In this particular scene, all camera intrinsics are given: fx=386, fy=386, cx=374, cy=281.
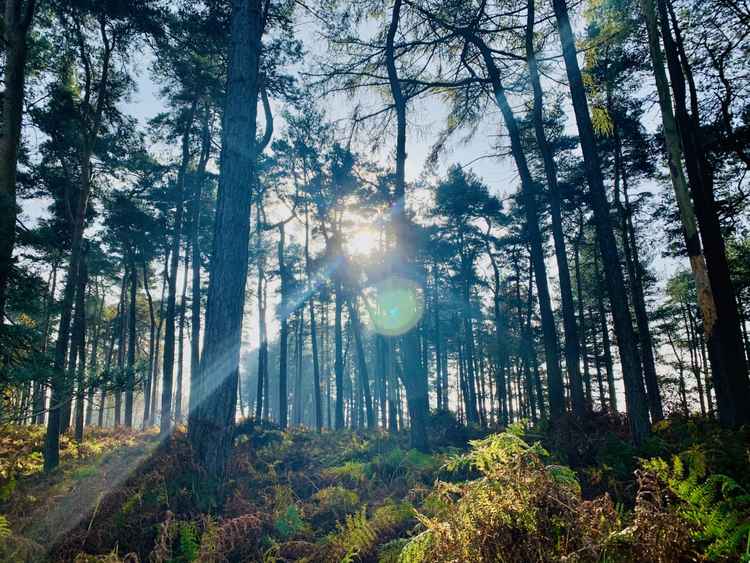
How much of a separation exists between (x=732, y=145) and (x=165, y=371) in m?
19.3

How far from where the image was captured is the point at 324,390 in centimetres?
5578

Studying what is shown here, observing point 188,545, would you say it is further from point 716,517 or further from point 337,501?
point 716,517

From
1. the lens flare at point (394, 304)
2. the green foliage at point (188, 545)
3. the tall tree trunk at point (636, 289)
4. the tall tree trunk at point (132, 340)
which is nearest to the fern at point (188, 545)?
the green foliage at point (188, 545)

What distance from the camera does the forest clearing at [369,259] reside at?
3100 millimetres

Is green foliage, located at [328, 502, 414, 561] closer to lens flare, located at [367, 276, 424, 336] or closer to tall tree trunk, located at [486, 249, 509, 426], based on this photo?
lens flare, located at [367, 276, 424, 336]

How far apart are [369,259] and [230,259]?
17.1 metres

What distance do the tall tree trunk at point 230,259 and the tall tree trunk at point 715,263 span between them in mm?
7918

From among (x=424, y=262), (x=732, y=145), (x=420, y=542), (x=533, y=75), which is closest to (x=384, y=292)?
(x=424, y=262)

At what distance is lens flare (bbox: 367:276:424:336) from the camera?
22641 mm

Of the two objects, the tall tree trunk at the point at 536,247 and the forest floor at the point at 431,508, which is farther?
the tall tree trunk at the point at 536,247

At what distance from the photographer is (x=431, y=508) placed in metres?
3.87

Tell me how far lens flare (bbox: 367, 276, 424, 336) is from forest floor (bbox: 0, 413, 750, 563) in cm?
1476

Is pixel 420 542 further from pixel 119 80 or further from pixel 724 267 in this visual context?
pixel 119 80

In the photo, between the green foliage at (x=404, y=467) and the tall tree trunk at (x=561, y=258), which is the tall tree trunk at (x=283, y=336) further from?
the tall tree trunk at (x=561, y=258)
